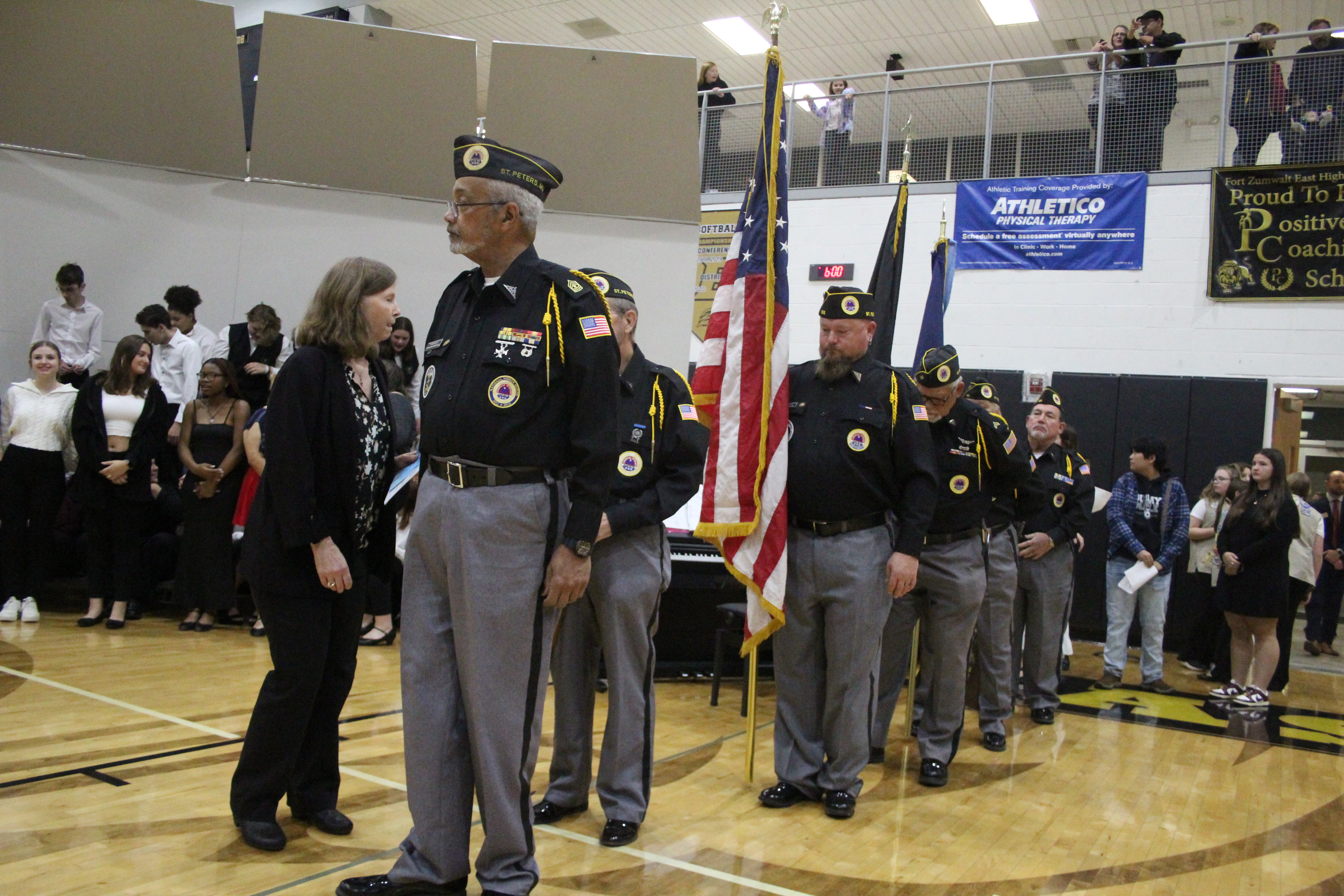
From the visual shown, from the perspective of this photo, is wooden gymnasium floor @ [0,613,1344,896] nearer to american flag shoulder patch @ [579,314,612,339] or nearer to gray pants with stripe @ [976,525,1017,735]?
gray pants with stripe @ [976,525,1017,735]

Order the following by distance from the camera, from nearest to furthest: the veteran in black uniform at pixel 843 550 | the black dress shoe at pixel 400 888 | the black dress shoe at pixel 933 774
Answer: the black dress shoe at pixel 400 888 → the veteran in black uniform at pixel 843 550 → the black dress shoe at pixel 933 774

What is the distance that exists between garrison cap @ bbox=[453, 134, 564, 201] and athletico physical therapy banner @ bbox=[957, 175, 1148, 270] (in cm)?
826

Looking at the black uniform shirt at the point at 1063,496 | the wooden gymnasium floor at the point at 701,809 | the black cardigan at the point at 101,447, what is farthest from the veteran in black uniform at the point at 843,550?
the black cardigan at the point at 101,447

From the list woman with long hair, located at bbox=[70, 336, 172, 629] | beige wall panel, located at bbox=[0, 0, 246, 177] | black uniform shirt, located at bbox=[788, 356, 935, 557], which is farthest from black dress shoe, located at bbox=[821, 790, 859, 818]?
beige wall panel, located at bbox=[0, 0, 246, 177]

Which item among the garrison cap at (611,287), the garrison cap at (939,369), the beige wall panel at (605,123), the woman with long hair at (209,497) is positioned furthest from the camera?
the beige wall panel at (605,123)

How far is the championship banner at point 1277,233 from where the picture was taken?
8750 millimetres

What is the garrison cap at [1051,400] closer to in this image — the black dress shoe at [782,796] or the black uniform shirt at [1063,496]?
the black uniform shirt at [1063,496]


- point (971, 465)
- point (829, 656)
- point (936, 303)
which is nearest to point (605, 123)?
point (936, 303)

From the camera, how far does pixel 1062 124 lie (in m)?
9.91

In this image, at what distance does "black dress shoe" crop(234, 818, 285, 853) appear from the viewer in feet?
9.43

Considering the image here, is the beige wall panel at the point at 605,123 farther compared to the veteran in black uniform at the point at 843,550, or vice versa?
the beige wall panel at the point at 605,123

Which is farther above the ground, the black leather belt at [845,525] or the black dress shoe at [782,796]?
the black leather belt at [845,525]

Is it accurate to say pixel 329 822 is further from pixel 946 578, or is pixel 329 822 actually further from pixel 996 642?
pixel 996 642

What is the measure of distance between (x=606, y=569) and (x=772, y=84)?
2053 millimetres
